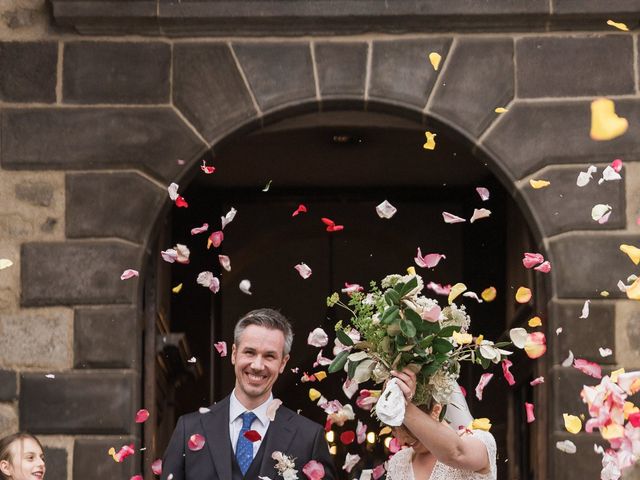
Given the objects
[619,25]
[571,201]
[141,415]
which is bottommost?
[141,415]

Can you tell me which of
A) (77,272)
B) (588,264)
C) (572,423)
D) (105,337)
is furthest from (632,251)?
(77,272)

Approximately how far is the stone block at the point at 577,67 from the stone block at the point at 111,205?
5.71ft

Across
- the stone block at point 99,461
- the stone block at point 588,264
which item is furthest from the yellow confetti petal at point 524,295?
the stone block at point 99,461

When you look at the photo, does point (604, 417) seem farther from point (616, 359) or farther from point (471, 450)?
point (616, 359)

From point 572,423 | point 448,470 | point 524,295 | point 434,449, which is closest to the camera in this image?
point 434,449

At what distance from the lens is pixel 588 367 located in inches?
265

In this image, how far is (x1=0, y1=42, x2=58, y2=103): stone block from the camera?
280 inches

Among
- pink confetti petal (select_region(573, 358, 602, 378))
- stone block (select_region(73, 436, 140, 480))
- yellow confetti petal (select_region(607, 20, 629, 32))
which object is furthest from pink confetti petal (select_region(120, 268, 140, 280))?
yellow confetti petal (select_region(607, 20, 629, 32))

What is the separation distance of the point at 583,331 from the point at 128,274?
202 centimetres

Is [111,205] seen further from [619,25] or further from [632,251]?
[619,25]

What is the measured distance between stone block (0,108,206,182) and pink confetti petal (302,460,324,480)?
6.86 ft

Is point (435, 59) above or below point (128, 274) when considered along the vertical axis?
above

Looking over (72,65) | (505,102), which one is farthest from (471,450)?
(72,65)

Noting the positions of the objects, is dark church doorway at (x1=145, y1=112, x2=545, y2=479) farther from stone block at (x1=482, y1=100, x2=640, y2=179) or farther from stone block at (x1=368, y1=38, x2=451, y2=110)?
stone block at (x1=482, y1=100, x2=640, y2=179)
